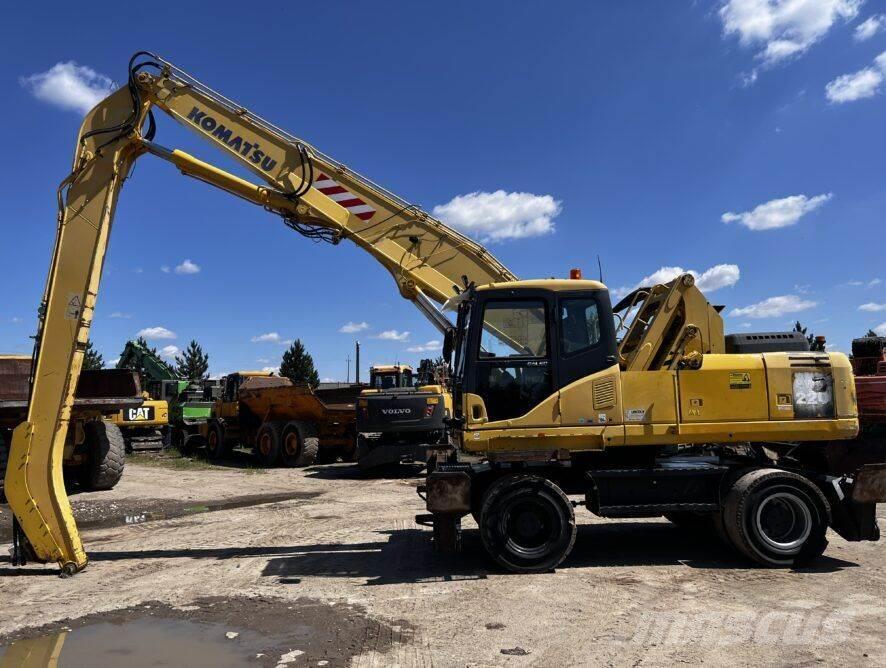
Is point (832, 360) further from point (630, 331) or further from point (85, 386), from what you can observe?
point (85, 386)

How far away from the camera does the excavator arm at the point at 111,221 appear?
6.99m

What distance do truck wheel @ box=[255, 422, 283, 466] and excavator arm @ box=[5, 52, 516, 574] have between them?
9.98 m

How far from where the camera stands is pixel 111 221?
7.84 meters

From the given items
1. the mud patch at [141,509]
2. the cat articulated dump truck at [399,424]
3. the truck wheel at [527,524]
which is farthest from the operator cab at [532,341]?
the cat articulated dump truck at [399,424]

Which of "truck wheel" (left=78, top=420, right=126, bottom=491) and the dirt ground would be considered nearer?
the dirt ground

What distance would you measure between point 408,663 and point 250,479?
12152 millimetres

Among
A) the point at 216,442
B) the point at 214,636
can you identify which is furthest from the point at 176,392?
the point at 214,636

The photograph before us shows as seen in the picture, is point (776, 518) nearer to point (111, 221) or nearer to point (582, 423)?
point (582, 423)

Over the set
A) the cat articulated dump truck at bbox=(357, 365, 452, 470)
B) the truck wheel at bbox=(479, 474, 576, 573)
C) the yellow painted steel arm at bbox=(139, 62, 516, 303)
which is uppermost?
the yellow painted steel arm at bbox=(139, 62, 516, 303)

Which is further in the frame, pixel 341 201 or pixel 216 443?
pixel 216 443

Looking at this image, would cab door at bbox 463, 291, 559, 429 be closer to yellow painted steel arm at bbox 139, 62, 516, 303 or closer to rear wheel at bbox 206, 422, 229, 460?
yellow painted steel arm at bbox 139, 62, 516, 303

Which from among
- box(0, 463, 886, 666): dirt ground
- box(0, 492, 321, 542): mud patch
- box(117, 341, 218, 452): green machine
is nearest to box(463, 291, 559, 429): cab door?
box(0, 463, 886, 666): dirt ground

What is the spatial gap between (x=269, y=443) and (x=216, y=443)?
4.38 metres

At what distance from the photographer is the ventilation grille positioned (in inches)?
277
